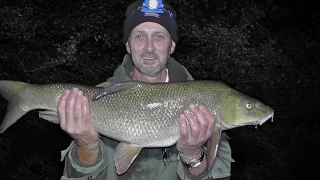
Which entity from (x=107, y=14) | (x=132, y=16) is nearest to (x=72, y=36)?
(x=107, y=14)

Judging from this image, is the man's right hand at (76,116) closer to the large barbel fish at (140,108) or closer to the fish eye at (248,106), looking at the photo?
the large barbel fish at (140,108)

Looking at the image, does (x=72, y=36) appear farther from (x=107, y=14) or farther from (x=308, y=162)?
(x=308, y=162)

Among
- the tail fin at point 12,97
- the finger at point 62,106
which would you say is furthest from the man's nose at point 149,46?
the tail fin at point 12,97

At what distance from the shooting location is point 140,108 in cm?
300

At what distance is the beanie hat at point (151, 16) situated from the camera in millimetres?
3449

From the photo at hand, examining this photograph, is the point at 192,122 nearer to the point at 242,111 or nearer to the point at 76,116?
the point at 242,111

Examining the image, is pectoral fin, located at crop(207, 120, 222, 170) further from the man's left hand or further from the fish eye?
the fish eye

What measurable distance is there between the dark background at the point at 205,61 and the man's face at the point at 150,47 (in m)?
3.85

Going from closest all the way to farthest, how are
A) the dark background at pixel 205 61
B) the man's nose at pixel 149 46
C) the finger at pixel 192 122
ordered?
the finger at pixel 192 122, the man's nose at pixel 149 46, the dark background at pixel 205 61

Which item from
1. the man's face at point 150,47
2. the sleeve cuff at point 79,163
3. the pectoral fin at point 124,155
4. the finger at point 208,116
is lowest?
the sleeve cuff at point 79,163

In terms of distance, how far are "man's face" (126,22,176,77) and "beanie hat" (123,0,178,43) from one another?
38 mm

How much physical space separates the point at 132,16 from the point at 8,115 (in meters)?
1.34

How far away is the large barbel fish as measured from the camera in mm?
2975

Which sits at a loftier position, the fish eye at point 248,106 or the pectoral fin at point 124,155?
the fish eye at point 248,106
